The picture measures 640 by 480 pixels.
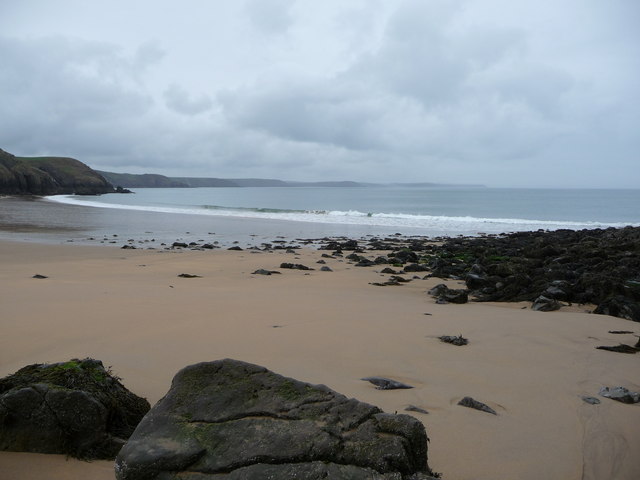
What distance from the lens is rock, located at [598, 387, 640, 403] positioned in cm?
393

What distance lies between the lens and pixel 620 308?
23.7ft

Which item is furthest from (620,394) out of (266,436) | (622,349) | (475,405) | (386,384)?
(266,436)

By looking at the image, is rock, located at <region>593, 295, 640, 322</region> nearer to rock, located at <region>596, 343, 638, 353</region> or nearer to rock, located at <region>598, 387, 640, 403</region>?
rock, located at <region>596, 343, 638, 353</region>

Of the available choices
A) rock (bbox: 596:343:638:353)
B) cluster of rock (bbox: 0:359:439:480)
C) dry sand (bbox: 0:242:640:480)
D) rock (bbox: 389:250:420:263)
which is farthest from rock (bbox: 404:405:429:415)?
rock (bbox: 389:250:420:263)

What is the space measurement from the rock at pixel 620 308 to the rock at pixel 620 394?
3483 mm

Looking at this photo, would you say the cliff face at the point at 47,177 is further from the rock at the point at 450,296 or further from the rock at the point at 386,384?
the rock at the point at 386,384

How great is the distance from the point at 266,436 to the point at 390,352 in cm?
297

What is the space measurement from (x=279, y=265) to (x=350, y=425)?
37.7 feet

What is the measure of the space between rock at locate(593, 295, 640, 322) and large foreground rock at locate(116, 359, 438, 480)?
6.04 m

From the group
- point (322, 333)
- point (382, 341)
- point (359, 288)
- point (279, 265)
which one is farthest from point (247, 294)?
point (279, 265)

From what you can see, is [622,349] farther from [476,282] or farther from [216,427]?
[216,427]

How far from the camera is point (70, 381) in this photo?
299 cm

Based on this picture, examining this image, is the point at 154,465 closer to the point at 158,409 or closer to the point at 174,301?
the point at 158,409

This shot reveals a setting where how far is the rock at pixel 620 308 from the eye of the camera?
7.05 m
